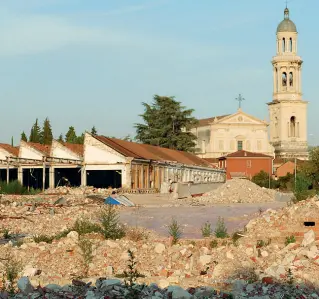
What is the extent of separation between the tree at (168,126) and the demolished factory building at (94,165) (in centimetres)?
2440

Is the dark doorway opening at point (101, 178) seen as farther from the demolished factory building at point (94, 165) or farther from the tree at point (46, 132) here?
the tree at point (46, 132)

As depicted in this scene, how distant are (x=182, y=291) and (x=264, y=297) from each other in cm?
123

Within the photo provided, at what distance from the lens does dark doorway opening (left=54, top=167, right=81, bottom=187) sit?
58750mm

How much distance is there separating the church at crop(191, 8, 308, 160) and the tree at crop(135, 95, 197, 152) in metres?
22.5

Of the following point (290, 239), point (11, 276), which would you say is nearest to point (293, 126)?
point (290, 239)

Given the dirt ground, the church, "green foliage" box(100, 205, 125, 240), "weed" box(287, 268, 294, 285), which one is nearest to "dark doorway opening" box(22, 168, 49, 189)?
the dirt ground

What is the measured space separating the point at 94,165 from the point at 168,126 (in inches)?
1507

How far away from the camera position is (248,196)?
147ft

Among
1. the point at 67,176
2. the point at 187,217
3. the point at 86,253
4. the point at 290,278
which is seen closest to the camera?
the point at 290,278

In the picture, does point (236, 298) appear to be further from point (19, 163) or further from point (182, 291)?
point (19, 163)

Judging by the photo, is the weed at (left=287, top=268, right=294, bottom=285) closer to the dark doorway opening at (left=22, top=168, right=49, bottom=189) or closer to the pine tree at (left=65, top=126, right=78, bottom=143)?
the dark doorway opening at (left=22, top=168, right=49, bottom=189)

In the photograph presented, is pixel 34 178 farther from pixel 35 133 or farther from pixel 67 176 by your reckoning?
pixel 35 133

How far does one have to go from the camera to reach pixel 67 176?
61.2 meters

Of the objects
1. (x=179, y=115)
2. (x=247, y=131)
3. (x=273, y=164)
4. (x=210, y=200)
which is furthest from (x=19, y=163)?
(x=247, y=131)
